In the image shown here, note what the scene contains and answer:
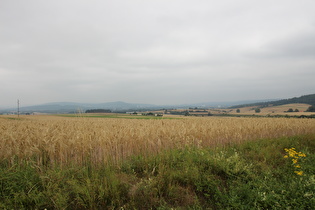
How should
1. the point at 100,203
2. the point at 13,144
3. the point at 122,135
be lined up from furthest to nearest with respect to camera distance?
1. the point at 122,135
2. the point at 13,144
3. the point at 100,203

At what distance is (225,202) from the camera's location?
3498mm

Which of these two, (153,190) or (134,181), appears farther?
(134,181)

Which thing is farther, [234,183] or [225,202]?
[234,183]

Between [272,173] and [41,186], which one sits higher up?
[41,186]

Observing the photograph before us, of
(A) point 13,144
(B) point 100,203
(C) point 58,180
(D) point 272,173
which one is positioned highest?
(A) point 13,144

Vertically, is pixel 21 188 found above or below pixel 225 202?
above

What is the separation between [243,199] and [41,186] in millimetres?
4656

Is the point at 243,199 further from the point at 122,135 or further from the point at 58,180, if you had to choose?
the point at 122,135

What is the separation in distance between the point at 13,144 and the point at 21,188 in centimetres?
262

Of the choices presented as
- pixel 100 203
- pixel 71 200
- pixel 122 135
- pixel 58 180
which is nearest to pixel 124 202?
pixel 100 203

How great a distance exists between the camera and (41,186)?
3.67 m

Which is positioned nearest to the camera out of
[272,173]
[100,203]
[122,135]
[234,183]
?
[100,203]

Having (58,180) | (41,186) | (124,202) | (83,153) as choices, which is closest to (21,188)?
(41,186)

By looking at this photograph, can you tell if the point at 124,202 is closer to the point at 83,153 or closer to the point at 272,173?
the point at 83,153
